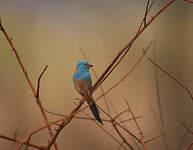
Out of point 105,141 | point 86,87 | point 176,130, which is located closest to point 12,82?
point 105,141

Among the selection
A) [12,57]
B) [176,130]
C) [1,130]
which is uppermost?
[12,57]

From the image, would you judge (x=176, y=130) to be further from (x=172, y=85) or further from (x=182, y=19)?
(x=182, y=19)

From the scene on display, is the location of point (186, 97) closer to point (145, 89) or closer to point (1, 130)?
point (145, 89)

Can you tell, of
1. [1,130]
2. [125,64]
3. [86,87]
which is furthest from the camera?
[125,64]

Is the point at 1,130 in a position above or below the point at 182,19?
below

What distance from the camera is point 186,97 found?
272cm

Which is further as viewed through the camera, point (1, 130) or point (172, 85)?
point (172, 85)

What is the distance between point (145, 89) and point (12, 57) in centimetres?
135

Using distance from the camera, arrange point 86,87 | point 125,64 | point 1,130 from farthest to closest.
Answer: point 125,64 < point 1,130 < point 86,87

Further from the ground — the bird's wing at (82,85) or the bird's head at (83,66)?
the bird's head at (83,66)

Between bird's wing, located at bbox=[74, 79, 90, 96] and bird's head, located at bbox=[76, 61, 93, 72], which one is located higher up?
bird's head, located at bbox=[76, 61, 93, 72]

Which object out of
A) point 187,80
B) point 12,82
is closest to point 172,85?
point 187,80

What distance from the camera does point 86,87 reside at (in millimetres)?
1427

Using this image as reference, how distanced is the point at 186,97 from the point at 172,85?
0.60 feet
